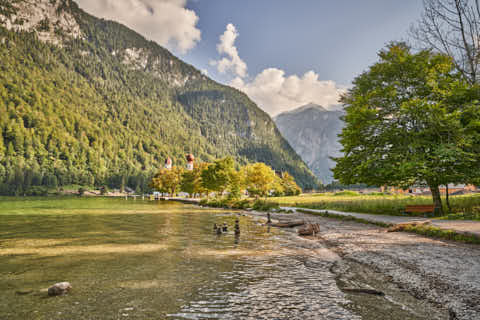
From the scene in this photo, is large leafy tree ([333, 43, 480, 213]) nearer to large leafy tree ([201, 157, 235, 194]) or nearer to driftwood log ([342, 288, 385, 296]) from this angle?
driftwood log ([342, 288, 385, 296])

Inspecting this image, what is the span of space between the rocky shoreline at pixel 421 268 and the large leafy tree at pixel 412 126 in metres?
9.46

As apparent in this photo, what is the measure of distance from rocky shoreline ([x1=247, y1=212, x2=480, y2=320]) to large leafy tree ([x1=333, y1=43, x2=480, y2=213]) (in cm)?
946

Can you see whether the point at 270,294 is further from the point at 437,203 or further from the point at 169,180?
the point at 169,180

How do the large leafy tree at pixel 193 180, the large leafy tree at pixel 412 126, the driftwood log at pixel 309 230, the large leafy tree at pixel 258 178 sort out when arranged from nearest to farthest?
1. the driftwood log at pixel 309 230
2. the large leafy tree at pixel 412 126
3. the large leafy tree at pixel 258 178
4. the large leafy tree at pixel 193 180

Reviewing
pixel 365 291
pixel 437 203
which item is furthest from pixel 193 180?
pixel 365 291

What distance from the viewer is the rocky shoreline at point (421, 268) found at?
7.05m

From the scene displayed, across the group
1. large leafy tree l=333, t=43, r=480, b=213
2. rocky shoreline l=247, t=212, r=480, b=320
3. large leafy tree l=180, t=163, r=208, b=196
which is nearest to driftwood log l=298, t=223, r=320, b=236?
rocky shoreline l=247, t=212, r=480, b=320

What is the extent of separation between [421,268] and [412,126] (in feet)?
63.0

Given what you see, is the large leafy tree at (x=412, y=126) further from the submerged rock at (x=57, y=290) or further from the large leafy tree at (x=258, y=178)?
the large leafy tree at (x=258, y=178)

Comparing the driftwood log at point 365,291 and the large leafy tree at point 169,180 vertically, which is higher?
the large leafy tree at point 169,180

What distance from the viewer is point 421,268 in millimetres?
9859

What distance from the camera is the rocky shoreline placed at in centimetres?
705

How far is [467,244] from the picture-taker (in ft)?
43.9

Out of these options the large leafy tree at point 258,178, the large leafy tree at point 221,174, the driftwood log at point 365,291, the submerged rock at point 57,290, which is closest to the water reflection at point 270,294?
the driftwood log at point 365,291
